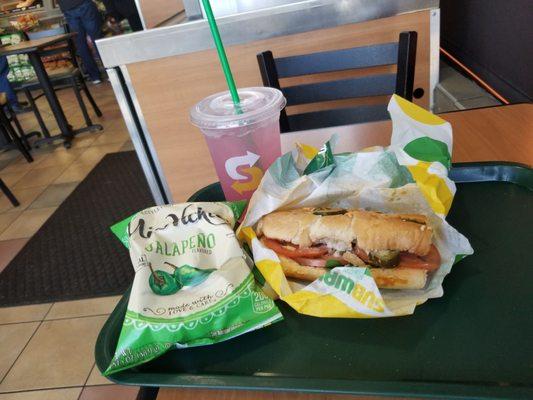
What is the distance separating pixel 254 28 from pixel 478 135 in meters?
0.92

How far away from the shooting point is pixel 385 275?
660 millimetres

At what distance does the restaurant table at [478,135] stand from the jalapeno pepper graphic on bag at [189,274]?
557 millimetres

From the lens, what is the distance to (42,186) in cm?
348

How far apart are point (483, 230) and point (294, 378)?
17.7 inches

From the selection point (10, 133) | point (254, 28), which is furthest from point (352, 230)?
point (10, 133)

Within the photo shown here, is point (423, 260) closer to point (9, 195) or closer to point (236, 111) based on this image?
point (236, 111)

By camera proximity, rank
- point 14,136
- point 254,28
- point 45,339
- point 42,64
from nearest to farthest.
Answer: point 254,28 → point 45,339 → point 42,64 → point 14,136

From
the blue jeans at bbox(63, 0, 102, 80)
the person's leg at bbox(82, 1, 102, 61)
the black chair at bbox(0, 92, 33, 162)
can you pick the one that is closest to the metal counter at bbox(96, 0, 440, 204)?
the black chair at bbox(0, 92, 33, 162)

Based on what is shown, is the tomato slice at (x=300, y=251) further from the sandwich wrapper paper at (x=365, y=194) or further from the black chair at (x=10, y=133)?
the black chair at (x=10, y=133)

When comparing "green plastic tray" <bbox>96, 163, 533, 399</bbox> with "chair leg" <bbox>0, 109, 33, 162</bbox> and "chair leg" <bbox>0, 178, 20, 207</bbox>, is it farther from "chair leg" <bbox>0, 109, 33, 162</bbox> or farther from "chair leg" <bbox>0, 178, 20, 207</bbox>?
"chair leg" <bbox>0, 109, 33, 162</bbox>

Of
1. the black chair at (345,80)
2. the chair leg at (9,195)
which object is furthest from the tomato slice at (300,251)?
the chair leg at (9,195)

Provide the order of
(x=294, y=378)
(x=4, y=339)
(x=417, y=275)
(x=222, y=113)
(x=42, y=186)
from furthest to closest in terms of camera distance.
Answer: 1. (x=42, y=186)
2. (x=4, y=339)
3. (x=222, y=113)
4. (x=417, y=275)
5. (x=294, y=378)

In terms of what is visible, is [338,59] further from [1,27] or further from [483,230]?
[1,27]

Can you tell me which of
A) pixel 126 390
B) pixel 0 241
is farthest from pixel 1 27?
pixel 126 390
